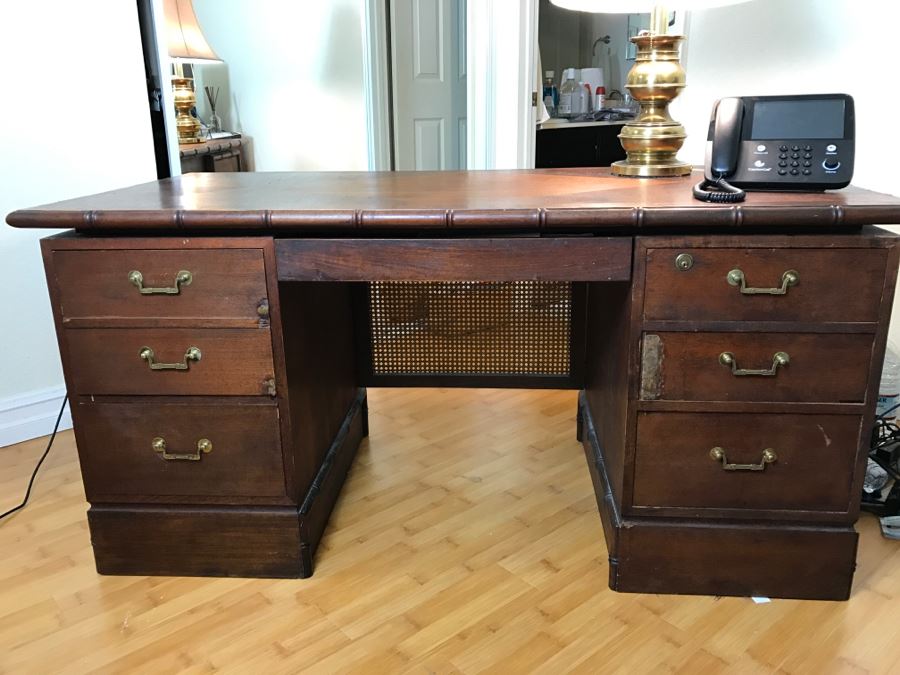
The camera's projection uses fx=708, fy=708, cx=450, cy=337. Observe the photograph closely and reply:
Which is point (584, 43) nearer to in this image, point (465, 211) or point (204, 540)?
point (465, 211)

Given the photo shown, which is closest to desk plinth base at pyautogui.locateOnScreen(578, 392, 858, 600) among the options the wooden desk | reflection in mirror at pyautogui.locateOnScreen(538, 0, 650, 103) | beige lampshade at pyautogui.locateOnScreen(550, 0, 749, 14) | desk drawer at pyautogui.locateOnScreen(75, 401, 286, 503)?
the wooden desk

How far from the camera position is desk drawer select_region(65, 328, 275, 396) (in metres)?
1.24

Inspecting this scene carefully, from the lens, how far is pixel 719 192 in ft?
3.90

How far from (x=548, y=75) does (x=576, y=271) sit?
316 cm

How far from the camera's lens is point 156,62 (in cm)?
203

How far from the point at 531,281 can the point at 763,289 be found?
38 centimetres

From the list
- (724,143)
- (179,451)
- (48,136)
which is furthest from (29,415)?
(724,143)

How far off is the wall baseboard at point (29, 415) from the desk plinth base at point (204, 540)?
79 centimetres

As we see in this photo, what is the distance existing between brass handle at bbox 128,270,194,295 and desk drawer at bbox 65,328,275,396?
7 centimetres

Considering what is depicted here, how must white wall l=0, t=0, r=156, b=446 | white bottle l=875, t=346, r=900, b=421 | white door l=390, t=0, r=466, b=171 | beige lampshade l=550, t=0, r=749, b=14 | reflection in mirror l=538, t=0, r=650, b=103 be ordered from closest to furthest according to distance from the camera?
beige lampshade l=550, t=0, r=749, b=14 → white wall l=0, t=0, r=156, b=446 → white bottle l=875, t=346, r=900, b=421 → white door l=390, t=0, r=466, b=171 → reflection in mirror l=538, t=0, r=650, b=103

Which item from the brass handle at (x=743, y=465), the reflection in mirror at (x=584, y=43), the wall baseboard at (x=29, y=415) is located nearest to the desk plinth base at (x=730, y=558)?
the brass handle at (x=743, y=465)

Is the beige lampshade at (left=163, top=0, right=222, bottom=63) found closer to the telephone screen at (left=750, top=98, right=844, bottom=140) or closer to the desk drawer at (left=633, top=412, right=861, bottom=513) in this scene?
the telephone screen at (left=750, top=98, right=844, bottom=140)

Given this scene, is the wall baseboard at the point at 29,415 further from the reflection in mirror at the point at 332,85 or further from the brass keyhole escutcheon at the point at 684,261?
the brass keyhole escutcheon at the point at 684,261

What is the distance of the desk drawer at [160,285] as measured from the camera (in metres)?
1.20
